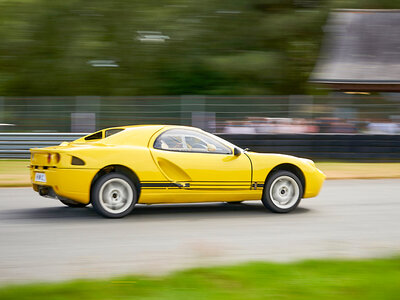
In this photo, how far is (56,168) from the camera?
7.70 m

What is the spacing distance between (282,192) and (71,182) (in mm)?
2989

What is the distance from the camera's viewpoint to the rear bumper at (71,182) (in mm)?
7691

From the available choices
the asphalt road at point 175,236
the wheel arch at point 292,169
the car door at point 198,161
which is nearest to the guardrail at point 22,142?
the asphalt road at point 175,236

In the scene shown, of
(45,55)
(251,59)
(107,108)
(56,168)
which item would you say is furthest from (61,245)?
(45,55)

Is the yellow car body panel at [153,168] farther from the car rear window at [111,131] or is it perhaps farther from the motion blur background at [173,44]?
the motion blur background at [173,44]

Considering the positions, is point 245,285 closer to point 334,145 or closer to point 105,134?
point 105,134

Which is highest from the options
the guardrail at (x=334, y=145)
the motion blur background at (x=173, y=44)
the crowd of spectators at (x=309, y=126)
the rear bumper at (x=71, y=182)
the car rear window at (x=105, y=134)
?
the motion blur background at (x=173, y=44)

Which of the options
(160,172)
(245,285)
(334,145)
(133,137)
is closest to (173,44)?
(334,145)

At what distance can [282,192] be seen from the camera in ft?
29.0

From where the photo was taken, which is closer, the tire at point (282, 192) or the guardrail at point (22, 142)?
the tire at point (282, 192)

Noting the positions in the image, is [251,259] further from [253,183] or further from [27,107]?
[27,107]

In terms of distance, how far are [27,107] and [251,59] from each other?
40.2 feet

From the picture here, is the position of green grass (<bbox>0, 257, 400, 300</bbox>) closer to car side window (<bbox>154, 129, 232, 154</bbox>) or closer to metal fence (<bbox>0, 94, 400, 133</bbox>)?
car side window (<bbox>154, 129, 232, 154</bbox>)

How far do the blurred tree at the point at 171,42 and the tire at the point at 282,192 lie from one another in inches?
784
